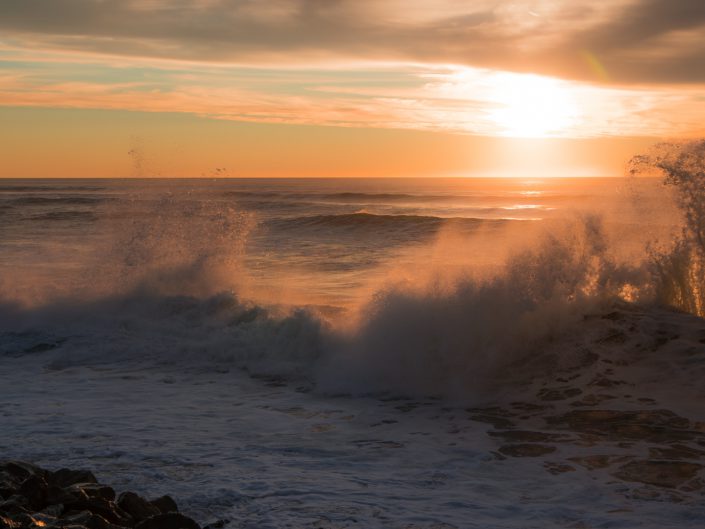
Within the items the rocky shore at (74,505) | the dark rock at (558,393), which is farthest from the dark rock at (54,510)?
the dark rock at (558,393)

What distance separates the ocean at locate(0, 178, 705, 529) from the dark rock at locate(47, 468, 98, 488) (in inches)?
12.8

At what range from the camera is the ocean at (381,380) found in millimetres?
5527

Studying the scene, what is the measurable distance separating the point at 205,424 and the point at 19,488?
2426 millimetres

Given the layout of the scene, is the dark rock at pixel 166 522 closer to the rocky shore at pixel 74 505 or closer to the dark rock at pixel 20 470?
the rocky shore at pixel 74 505

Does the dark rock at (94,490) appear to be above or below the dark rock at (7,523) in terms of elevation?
below

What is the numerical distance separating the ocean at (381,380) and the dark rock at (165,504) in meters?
0.20

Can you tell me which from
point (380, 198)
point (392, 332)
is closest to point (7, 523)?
point (392, 332)

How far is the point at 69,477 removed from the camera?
536 centimetres

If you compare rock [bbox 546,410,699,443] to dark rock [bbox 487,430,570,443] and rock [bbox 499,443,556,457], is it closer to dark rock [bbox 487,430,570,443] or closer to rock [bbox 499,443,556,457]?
dark rock [bbox 487,430,570,443]

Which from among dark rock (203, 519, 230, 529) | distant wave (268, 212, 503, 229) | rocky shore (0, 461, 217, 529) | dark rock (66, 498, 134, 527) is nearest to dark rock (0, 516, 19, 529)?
rocky shore (0, 461, 217, 529)

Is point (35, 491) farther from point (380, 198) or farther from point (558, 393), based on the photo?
point (380, 198)

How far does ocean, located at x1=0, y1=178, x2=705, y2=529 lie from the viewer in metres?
5.53

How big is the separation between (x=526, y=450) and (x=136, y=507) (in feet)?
10.8

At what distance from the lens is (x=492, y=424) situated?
24.0 ft
